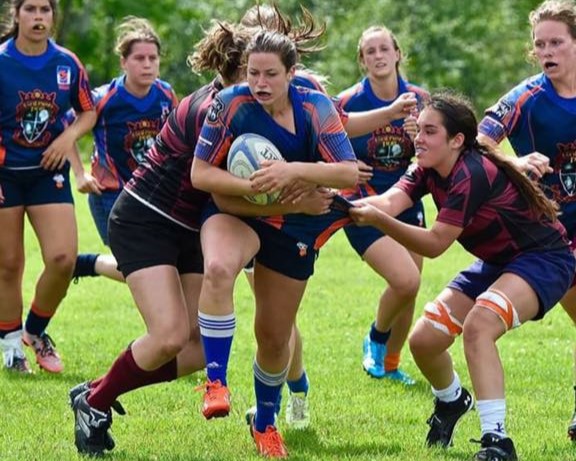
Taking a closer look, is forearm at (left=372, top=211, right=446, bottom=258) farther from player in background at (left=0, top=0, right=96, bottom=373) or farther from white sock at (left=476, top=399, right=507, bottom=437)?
player in background at (left=0, top=0, right=96, bottom=373)

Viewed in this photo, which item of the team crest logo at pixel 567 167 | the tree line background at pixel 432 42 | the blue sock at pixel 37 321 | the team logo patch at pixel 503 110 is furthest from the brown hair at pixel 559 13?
the tree line background at pixel 432 42

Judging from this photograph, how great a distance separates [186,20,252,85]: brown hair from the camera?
20.5 ft

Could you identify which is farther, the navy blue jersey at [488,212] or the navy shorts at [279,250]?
the navy shorts at [279,250]

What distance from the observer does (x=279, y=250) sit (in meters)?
6.23

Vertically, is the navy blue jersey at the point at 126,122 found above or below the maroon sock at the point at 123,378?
above

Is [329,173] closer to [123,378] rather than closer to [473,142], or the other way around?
[473,142]

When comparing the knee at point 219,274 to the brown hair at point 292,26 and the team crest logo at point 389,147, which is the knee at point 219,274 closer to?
the brown hair at point 292,26

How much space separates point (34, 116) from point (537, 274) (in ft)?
12.4

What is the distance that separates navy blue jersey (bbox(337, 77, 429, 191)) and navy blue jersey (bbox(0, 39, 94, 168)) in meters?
1.87

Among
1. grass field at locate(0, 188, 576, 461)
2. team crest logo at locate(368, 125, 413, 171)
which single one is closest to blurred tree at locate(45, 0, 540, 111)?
grass field at locate(0, 188, 576, 461)

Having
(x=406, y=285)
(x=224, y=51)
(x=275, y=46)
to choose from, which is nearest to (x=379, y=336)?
(x=406, y=285)

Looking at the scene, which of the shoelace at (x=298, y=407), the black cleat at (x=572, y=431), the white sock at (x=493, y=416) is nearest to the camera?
the white sock at (x=493, y=416)

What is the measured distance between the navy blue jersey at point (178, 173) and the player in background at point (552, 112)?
5.15 ft

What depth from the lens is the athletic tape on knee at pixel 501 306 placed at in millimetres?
6059
